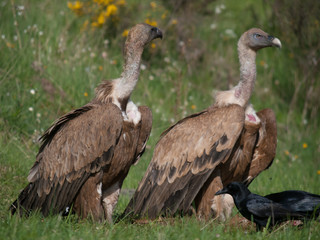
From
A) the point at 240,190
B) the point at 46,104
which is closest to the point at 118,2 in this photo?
the point at 46,104

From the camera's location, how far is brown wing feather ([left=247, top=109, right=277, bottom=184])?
6.34 metres

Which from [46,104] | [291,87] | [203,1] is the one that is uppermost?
[203,1]

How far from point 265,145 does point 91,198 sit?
2.00m

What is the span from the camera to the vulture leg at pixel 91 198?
18.9ft

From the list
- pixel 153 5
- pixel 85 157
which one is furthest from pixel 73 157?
pixel 153 5

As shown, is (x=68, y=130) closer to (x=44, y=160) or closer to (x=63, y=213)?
(x=44, y=160)

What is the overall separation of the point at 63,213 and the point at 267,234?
83.4 inches

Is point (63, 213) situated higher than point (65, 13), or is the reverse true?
point (65, 13)

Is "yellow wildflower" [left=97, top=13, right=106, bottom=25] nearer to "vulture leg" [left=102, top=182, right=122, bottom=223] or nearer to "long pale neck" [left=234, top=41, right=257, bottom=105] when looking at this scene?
"long pale neck" [left=234, top=41, right=257, bottom=105]

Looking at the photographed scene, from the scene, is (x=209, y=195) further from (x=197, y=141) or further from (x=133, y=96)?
(x=133, y=96)

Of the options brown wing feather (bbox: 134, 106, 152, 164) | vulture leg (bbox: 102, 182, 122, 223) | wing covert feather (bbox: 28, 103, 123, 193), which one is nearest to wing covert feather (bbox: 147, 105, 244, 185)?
brown wing feather (bbox: 134, 106, 152, 164)

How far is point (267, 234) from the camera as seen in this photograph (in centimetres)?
506

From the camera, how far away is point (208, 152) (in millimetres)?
5934

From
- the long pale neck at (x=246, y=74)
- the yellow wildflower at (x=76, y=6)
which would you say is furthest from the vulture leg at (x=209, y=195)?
the yellow wildflower at (x=76, y=6)
